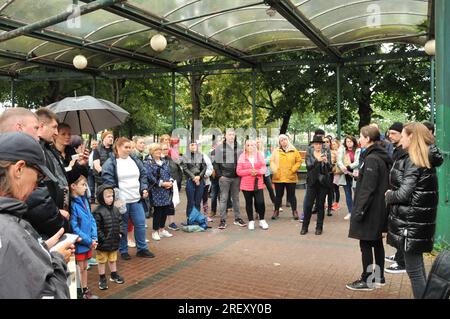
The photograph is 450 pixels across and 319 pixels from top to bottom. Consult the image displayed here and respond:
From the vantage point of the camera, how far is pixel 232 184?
8.80m

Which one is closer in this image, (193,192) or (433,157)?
→ (433,157)

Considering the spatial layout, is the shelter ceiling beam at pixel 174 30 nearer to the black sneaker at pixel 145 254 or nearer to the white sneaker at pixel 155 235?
the white sneaker at pixel 155 235

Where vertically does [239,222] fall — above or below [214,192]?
below

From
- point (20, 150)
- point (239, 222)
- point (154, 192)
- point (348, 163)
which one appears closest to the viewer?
point (20, 150)

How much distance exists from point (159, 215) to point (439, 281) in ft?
20.4

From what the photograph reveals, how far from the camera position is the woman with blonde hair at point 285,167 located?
9.38 meters

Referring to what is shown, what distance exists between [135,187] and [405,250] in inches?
147

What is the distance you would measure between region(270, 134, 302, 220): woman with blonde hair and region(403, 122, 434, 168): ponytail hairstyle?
17.3 feet

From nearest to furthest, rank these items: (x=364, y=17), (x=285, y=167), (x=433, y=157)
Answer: (x=433, y=157) < (x=285, y=167) < (x=364, y=17)

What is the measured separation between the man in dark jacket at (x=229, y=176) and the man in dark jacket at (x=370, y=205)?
397 centimetres

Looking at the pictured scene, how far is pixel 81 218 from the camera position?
4473 millimetres

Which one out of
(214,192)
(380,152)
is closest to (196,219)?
(214,192)

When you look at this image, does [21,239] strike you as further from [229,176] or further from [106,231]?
[229,176]

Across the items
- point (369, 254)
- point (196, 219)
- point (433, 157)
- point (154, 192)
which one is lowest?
point (196, 219)
